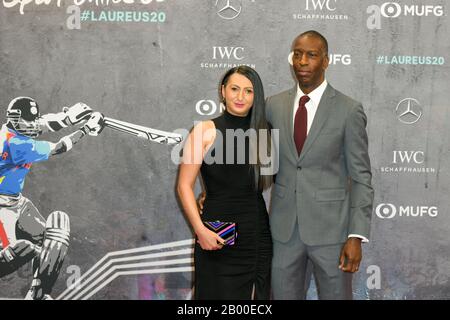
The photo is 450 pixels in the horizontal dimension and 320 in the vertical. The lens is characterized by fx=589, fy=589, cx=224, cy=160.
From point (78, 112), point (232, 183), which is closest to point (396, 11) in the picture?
point (232, 183)

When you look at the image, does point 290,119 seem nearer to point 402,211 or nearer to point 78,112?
point 402,211

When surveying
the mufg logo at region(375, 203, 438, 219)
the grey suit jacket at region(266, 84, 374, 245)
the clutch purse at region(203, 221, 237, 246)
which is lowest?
the mufg logo at region(375, 203, 438, 219)

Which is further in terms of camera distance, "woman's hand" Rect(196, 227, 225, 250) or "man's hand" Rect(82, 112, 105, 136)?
"man's hand" Rect(82, 112, 105, 136)

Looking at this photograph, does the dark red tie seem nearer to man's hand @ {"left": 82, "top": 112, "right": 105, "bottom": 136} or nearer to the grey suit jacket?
the grey suit jacket

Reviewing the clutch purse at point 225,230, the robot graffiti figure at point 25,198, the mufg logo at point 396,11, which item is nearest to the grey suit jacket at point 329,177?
the clutch purse at point 225,230

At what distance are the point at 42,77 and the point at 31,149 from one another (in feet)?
1.68

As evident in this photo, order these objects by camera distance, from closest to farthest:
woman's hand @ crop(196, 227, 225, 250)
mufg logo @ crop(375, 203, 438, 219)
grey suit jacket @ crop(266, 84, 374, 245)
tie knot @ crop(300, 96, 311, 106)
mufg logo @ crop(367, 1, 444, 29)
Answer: woman's hand @ crop(196, 227, 225, 250) → grey suit jacket @ crop(266, 84, 374, 245) → tie knot @ crop(300, 96, 311, 106) → mufg logo @ crop(367, 1, 444, 29) → mufg logo @ crop(375, 203, 438, 219)

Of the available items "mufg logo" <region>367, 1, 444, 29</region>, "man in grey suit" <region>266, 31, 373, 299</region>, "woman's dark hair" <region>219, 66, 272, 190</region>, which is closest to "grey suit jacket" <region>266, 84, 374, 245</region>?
"man in grey suit" <region>266, 31, 373, 299</region>

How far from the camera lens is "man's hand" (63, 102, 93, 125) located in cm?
412

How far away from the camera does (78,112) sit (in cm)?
413

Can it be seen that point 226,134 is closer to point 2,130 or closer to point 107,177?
point 107,177

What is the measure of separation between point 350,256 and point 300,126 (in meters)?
0.73

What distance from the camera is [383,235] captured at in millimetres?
4141

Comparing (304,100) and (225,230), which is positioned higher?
(304,100)
